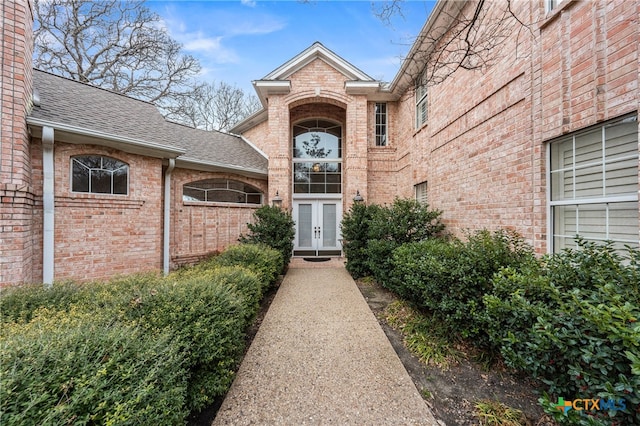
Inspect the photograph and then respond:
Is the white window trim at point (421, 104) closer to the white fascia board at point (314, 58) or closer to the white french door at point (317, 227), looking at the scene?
the white fascia board at point (314, 58)

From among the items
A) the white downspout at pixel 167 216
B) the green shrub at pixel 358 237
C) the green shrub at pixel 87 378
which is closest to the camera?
the green shrub at pixel 87 378

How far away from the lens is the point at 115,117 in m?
6.28

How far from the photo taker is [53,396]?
124 cm

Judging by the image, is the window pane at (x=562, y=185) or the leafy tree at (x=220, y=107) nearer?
the window pane at (x=562, y=185)

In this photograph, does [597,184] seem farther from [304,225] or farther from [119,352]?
[304,225]


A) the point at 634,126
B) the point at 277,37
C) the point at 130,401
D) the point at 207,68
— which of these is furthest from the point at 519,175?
the point at 207,68

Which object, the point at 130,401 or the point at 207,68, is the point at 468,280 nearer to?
the point at 130,401

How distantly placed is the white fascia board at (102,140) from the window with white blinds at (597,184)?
27.4ft

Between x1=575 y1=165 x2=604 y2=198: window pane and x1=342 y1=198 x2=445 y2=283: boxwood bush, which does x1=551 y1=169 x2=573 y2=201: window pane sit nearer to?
x1=575 y1=165 x2=604 y2=198: window pane

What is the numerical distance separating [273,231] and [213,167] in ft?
10.2

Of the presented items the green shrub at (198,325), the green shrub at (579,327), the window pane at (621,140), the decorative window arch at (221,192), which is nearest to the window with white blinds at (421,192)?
the window pane at (621,140)

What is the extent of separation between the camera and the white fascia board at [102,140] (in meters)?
4.72

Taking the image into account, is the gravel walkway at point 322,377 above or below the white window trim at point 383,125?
below

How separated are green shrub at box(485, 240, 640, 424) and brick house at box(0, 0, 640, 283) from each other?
1.34m
